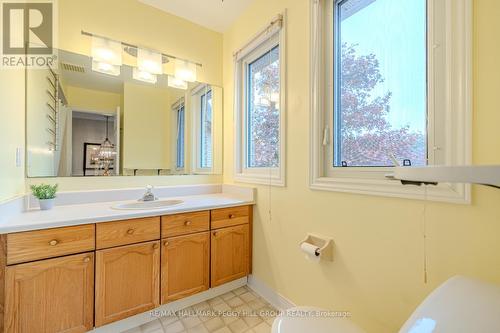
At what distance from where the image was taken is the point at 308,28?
1.50m

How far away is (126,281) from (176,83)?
5.73ft

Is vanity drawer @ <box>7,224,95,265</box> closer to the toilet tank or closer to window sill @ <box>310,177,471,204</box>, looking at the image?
window sill @ <box>310,177,471,204</box>

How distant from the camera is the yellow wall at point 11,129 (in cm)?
123

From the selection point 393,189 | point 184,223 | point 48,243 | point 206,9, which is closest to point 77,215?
point 48,243

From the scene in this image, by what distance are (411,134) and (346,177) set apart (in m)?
0.40

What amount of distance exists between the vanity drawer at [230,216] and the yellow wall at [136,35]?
0.64m

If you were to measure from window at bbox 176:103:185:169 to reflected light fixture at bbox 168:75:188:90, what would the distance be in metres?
0.18

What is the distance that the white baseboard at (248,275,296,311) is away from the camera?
1.66 m

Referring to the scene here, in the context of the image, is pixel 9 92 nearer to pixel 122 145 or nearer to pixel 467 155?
pixel 122 145

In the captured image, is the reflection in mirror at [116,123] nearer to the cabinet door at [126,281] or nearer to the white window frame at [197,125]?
the white window frame at [197,125]

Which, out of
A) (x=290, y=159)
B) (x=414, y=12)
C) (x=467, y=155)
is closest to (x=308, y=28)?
(x=414, y=12)

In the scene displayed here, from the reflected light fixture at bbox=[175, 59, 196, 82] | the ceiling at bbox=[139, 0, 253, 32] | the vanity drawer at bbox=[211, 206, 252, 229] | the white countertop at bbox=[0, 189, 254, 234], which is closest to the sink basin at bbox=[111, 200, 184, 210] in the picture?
the white countertop at bbox=[0, 189, 254, 234]

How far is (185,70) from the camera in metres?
2.25

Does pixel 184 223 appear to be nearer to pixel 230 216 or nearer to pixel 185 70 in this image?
pixel 230 216
